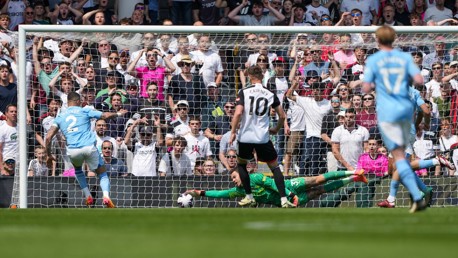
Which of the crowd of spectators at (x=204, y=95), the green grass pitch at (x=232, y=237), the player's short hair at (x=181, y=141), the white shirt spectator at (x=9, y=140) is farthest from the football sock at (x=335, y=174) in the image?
the green grass pitch at (x=232, y=237)

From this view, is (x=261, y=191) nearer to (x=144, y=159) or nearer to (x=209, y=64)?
(x=144, y=159)

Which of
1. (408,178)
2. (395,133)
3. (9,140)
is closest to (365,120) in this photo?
(9,140)

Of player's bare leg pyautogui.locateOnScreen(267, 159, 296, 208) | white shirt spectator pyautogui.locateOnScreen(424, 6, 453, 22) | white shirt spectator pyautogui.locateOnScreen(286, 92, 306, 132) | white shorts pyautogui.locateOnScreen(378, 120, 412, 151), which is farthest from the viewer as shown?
white shirt spectator pyautogui.locateOnScreen(424, 6, 453, 22)

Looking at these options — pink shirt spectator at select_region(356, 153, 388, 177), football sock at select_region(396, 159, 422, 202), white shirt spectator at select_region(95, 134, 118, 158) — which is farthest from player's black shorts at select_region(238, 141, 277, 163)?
football sock at select_region(396, 159, 422, 202)

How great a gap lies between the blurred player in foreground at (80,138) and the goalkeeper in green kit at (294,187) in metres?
1.58

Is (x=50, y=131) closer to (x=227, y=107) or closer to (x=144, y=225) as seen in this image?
(x=227, y=107)

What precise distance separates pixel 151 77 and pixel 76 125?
6.69 feet

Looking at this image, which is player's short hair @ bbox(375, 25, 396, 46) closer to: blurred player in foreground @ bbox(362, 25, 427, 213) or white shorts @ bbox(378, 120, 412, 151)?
blurred player in foreground @ bbox(362, 25, 427, 213)

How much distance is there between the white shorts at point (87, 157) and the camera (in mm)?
17250

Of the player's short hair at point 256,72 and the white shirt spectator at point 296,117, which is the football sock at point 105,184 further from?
the white shirt spectator at point 296,117

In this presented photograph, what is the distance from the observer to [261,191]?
17.2m

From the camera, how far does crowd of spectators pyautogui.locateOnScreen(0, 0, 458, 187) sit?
60.5 ft

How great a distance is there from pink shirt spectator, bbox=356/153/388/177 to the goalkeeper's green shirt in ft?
5.52

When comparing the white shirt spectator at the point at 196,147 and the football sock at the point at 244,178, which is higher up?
the white shirt spectator at the point at 196,147
